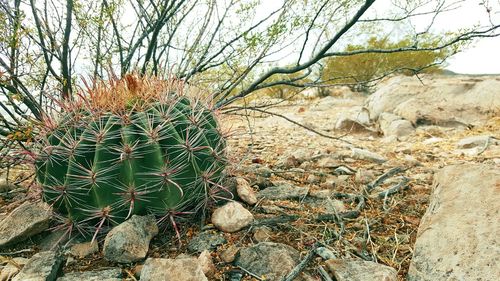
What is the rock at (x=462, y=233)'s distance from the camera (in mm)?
1542

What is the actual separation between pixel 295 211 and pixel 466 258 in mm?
963

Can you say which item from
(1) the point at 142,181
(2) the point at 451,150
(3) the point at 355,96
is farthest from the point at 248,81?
(3) the point at 355,96

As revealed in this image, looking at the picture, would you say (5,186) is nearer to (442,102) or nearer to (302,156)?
(302,156)

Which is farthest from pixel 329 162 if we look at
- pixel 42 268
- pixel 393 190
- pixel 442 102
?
pixel 442 102

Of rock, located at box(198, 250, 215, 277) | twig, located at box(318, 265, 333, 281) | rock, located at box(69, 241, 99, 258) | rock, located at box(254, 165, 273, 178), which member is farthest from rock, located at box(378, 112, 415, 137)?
rock, located at box(69, 241, 99, 258)

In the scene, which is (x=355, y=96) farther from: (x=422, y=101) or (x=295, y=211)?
(x=295, y=211)

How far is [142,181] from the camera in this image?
1.96 m

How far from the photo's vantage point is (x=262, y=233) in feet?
6.59

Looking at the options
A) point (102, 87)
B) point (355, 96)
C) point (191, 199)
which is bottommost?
point (355, 96)

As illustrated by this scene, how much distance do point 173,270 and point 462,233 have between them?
3.77 ft

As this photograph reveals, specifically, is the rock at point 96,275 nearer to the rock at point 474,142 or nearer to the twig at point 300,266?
the twig at point 300,266

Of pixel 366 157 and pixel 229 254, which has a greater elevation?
pixel 229 254

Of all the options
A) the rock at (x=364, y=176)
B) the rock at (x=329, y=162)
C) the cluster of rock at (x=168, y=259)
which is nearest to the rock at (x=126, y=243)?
the cluster of rock at (x=168, y=259)

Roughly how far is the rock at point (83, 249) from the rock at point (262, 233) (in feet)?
2.49
